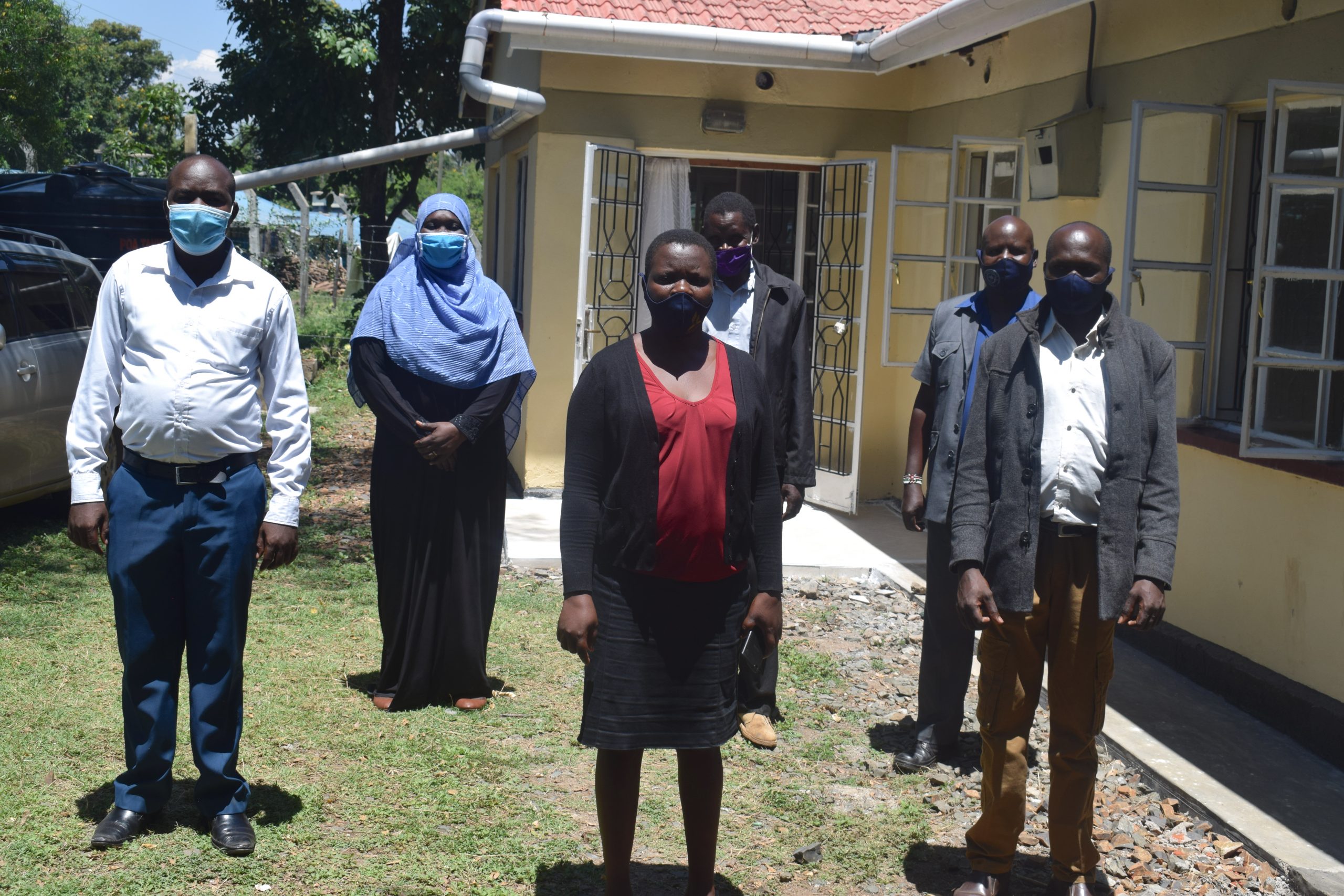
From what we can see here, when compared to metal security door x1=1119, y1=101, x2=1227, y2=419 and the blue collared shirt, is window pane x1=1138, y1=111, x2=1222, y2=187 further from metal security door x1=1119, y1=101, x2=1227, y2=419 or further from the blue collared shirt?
the blue collared shirt

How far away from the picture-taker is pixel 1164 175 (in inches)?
257

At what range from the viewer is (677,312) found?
3293 mm

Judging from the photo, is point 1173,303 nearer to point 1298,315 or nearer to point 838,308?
point 1298,315

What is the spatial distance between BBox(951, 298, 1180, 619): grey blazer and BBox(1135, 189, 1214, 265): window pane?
2814mm

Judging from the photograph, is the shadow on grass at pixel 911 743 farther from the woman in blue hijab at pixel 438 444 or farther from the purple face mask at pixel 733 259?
the purple face mask at pixel 733 259

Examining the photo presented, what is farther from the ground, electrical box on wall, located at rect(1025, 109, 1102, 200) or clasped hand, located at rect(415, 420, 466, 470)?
electrical box on wall, located at rect(1025, 109, 1102, 200)

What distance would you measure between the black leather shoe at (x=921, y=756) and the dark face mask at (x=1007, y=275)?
172 centimetres

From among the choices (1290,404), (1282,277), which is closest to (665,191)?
(1290,404)

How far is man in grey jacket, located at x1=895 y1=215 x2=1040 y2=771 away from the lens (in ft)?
14.9

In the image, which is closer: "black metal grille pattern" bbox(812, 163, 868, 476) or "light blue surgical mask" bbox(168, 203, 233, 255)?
"light blue surgical mask" bbox(168, 203, 233, 255)

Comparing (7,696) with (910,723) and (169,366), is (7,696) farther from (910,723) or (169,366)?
(910,723)

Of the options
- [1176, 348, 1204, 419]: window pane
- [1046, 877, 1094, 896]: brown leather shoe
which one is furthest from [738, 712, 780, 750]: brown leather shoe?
[1176, 348, 1204, 419]: window pane

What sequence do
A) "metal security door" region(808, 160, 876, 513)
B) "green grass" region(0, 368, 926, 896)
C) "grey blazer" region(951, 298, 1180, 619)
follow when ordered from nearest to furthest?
"grey blazer" region(951, 298, 1180, 619) → "green grass" region(0, 368, 926, 896) → "metal security door" region(808, 160, 876, 513)

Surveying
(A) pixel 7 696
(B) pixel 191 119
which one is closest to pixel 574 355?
(A) pixel 7 696
